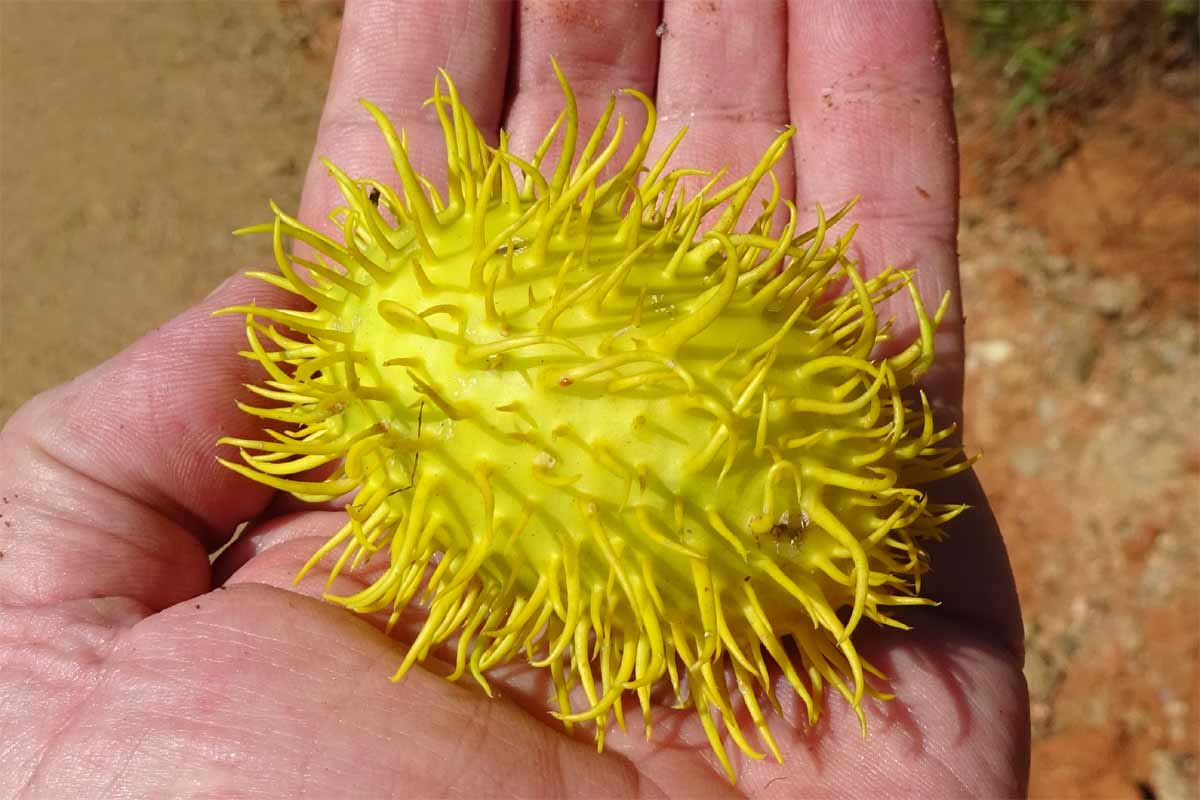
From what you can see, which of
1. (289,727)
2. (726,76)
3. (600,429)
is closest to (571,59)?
(726,76)

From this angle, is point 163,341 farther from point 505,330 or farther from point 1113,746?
point 1113,746

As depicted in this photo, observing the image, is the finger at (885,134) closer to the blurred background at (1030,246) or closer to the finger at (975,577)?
the finger at (975,577)

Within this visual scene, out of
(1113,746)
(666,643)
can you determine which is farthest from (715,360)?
(1113,746)

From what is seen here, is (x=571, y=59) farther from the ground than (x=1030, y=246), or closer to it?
farther from the ground

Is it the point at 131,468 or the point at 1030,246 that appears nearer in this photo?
the point at 131,468

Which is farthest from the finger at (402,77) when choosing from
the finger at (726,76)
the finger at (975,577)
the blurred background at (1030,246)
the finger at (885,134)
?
the blurred background at (1030,246)

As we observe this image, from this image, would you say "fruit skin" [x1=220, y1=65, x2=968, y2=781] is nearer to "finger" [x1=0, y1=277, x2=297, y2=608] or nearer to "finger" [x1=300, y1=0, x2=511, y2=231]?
"finger" [x1=0, y1=277, x2=297, y2=608]

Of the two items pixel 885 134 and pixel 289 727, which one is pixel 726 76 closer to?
pixel 885 134

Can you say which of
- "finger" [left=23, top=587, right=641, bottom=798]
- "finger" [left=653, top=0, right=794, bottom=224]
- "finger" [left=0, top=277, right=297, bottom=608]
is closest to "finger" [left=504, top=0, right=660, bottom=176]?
"finger" [left=653, top=0, right=794, bottom=224]
